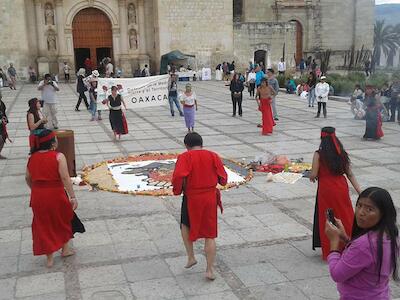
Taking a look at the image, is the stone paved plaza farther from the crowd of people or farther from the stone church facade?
the stone church facade

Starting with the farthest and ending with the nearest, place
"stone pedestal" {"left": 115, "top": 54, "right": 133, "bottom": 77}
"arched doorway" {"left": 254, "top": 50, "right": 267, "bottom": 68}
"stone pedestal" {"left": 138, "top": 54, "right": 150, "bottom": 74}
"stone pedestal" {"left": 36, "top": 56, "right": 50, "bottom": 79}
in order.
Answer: "arched doorway" {"left": 254, "top": 50, "right": 267, "bottom": 68}
"stone pedestal" {"left": 138, "top": 54, "right": 150, "bottom": 74}
"stone pedestal" {"left": 115, "top": 54, "right": 133, "bottom": 77}
"stone pedestal" {"left": 36, "top": 56, "right": 50, "bottom": 79}

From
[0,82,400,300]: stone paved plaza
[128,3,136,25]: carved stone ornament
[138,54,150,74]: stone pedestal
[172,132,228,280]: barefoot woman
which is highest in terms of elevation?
[128,3,136,25]: carved stone ornament

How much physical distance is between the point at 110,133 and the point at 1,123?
3.85 metres

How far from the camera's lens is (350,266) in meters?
2.84

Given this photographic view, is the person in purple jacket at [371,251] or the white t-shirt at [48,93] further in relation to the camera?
the white t-shirt at [48,93]

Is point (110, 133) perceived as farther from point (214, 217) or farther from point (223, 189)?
point (214, 217)

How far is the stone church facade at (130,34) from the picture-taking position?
3181 cm

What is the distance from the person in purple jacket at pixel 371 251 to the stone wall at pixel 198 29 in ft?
104

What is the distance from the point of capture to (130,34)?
112 feet

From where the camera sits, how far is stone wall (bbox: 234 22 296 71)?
35.6 meters

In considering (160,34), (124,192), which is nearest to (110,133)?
(124,192)

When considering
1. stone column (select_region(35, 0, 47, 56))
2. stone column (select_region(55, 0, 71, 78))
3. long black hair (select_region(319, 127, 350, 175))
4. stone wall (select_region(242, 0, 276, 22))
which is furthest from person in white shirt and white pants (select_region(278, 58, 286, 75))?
long black hair (select_region(319, 127, 350, 175))

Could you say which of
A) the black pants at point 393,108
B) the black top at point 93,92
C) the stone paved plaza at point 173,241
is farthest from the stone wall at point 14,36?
the black pants at point 393,108

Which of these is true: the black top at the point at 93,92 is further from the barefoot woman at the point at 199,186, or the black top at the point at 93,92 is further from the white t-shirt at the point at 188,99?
the barefoot woman at the point at 199,186
